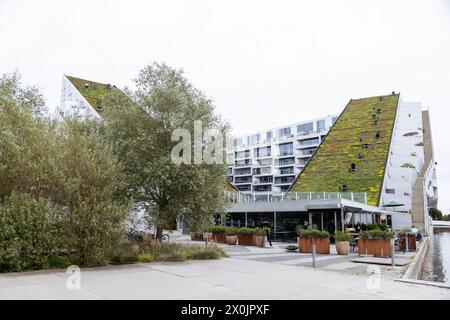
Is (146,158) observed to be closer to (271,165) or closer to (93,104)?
(93,104)

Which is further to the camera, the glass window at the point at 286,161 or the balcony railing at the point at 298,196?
the glass window at the point at 286,161

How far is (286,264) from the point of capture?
47.3 ft

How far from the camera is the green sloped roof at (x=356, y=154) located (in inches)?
1748

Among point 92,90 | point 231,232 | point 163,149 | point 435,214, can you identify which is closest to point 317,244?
point 231,232

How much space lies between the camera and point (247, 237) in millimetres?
23719

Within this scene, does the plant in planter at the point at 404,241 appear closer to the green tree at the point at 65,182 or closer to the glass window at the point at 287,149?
the green tree at the point at 65,182

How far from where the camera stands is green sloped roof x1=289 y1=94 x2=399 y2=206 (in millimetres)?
44406

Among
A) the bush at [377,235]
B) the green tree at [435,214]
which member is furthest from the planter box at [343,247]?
the green tree at [435,214]

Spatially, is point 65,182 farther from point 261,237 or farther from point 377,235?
point 377,235

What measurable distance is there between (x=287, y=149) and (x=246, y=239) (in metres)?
67.1

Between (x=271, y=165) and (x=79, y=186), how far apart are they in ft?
260

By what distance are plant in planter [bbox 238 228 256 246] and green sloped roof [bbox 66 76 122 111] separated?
71.3 feet

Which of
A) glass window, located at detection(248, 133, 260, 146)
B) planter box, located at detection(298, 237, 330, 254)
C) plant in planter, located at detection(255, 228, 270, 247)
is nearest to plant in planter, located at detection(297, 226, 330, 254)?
planter box, located at detection(298, 237, 330, 254)

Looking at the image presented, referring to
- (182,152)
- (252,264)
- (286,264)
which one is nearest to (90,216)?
(182,152)
